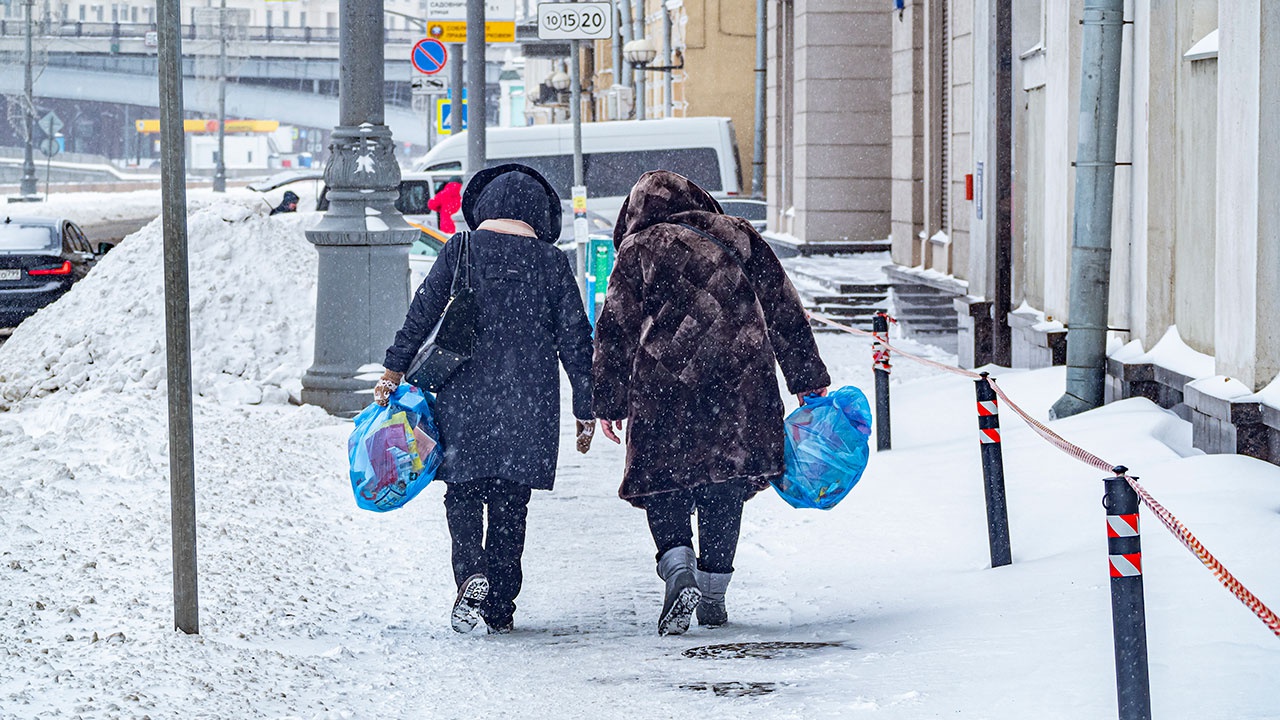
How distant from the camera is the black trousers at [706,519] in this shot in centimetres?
557

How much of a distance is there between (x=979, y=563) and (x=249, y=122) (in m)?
93.9

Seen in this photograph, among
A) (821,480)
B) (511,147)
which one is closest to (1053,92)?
(821,480)

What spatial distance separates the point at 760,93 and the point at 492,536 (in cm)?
2689

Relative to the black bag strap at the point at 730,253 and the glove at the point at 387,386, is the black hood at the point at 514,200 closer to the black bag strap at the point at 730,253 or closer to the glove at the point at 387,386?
the black bag strap at the point at 730,253

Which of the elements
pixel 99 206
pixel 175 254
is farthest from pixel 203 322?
pixel 99 206

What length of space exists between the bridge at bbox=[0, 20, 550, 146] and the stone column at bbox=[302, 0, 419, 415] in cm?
6163

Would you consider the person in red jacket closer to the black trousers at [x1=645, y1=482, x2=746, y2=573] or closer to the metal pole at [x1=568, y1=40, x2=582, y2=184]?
the metal pole at [x1=568, y1=40, x2=582, y2=184]

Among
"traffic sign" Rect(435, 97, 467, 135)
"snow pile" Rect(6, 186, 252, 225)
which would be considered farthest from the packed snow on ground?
"snow pile" Rect(6, 186, 252, 225)

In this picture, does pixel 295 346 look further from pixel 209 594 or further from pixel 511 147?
pixel 511 147

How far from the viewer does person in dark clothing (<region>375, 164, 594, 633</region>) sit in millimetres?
5484

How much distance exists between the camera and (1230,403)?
7078 millimetres

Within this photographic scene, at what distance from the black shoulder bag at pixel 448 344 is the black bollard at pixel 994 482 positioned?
80.0 inches

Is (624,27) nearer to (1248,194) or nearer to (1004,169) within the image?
(1004,169)

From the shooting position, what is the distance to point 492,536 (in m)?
5.59
